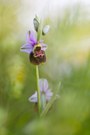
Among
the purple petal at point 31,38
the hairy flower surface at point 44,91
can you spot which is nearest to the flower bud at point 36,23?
the purple petal at point 31,38

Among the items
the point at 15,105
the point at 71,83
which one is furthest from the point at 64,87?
the point at 15,105

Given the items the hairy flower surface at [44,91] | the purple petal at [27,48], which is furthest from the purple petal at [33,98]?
the purple petal at [27,48]

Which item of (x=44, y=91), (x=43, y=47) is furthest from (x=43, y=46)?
(x=44, y=91)

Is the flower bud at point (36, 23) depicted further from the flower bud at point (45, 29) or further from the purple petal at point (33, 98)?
the purple petal at point (33, 98)

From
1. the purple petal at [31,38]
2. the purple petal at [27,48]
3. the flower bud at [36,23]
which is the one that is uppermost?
the flower bud at [36,23]

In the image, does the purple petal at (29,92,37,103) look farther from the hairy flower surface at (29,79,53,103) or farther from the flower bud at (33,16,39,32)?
the flower bud at (33,16,39,32)

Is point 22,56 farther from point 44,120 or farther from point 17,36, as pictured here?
point 44,120

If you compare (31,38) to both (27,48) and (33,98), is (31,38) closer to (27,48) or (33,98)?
(27,48)

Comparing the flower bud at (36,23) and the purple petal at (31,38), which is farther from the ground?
the flower bud at (36,23)
